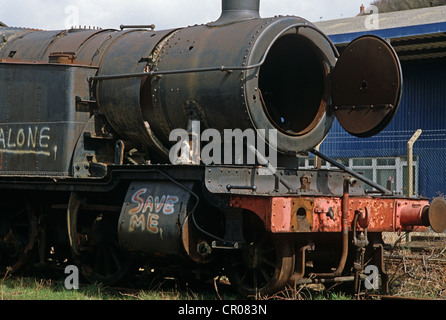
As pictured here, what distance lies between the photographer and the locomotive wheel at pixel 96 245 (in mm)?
8969

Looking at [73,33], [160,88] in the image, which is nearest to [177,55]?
[160,88]

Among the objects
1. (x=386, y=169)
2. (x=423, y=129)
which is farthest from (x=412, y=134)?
(x=386, y=169)

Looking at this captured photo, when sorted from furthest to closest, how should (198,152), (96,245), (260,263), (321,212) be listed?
(96,245)
(198,152)
(260,263)
(321,212)

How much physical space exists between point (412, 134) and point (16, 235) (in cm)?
1373

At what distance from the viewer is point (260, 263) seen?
26.3 ft

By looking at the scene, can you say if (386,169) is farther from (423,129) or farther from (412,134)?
(423,129)

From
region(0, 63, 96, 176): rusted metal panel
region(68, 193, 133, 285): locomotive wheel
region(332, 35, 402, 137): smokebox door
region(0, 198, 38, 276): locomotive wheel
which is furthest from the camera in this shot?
region(0, 198, 38, 276): locomotive wheel

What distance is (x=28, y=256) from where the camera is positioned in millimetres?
9773

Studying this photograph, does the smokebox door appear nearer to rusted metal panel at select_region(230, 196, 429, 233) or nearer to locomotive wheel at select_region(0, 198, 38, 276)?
rusted metal panel at select_region(230, 196, 429, 233)

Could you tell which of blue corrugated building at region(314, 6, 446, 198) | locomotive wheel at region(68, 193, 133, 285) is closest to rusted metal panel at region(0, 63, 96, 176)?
locomotive wheel at region(68, 193, 133, 285)

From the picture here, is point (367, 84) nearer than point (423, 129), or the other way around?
point (367, 84)

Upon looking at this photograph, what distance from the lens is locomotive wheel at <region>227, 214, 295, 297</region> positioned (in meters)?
7.72

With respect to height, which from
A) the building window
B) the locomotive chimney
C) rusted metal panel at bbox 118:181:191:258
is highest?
the locomotive chimney

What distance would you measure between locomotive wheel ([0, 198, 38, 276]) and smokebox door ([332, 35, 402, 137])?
431cm
